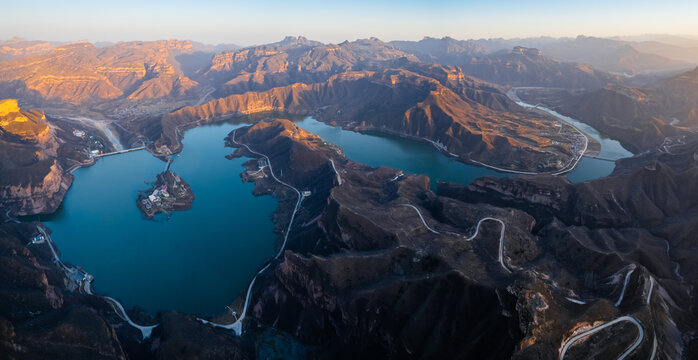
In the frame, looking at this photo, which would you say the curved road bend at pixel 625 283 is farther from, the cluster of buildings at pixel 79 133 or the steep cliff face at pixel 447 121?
the cluster of buildings at pixel 79 133

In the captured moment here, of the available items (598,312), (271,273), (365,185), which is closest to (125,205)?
(271,273)

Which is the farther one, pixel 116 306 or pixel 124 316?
pixel 116 306

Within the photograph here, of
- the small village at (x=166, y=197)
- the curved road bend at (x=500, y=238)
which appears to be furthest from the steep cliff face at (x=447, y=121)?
the curved road bend at (x=500, y=238)

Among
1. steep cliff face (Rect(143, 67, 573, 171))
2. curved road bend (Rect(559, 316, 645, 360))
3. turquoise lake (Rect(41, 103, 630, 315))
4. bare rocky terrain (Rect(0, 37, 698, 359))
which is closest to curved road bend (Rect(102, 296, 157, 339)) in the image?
bare rocky terrain (Rect(0, 37, 698, 359))

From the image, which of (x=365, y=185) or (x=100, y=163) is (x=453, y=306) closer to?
(x=365, y=185)

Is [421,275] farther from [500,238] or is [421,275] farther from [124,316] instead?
[124,316]

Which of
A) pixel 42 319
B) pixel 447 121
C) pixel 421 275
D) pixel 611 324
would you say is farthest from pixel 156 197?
pixel 447 121
